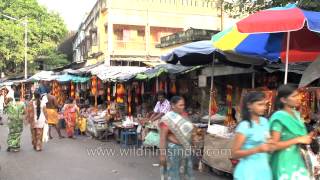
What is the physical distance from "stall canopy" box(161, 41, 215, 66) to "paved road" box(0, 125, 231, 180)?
238 centimetres

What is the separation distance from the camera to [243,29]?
6637 millimetres

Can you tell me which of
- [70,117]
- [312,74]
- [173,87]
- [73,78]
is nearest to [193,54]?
[312,74]

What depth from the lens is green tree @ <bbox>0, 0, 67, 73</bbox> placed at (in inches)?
1549

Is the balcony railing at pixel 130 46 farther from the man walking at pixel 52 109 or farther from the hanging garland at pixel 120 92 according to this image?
the man walking at pixel 52 109

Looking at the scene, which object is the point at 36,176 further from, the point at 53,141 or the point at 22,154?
the point at 53,141

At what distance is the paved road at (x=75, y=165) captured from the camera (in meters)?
8.90

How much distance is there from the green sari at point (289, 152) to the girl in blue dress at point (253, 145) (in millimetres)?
118

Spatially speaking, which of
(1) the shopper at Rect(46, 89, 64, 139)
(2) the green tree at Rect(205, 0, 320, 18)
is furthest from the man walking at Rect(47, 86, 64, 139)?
(2) the green tree at Rect(205, 0, 320, 18)

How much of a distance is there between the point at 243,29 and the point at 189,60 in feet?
12.7

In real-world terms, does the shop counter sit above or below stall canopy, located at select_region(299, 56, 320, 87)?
below

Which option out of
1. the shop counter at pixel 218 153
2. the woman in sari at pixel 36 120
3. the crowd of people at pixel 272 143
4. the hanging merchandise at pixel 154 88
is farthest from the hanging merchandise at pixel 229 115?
the crowd of people at pixel 272 143

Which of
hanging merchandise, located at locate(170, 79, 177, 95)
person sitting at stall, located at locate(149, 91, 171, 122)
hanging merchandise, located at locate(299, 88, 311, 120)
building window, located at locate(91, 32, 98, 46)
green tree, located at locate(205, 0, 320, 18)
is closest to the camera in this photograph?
hanging merchandise, located at locate(299, 88, 311, 120)

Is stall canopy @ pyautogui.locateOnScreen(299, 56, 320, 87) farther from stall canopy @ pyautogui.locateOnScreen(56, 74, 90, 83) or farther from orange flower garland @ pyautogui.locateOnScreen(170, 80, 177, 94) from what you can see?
stall canopy @ pyautogui.locateOnScreen(56, 74, 90, 83)

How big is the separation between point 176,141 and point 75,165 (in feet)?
15.1
